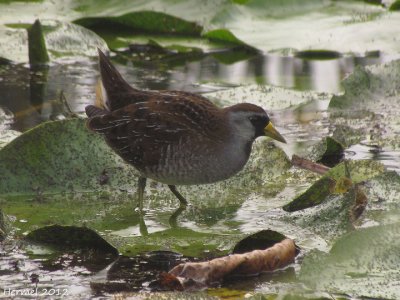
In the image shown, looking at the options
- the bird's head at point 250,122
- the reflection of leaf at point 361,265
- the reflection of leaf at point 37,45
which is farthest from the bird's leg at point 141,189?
the reflection of leaf at point 37,45

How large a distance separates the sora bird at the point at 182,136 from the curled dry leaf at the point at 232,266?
1128mm

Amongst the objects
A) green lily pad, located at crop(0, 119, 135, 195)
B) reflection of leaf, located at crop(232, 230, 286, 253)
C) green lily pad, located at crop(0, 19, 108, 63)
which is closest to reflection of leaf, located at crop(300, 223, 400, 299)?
reflection of leaf, located at crop(232, 230, 286, 253)

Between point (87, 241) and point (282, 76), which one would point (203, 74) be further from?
point (87, 241)

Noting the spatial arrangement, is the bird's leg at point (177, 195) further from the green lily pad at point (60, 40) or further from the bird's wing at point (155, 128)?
the green lily pad at point (60, 40)

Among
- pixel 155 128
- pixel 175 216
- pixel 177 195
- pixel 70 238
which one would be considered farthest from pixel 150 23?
pixel 70 238

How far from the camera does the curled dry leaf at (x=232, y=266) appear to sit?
→ 4633 millimetres

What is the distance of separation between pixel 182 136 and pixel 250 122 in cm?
42

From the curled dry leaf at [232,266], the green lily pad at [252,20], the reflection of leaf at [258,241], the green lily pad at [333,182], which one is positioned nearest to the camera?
the curled dry leaf at [232,266]

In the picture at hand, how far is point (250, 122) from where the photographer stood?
6.05 metres

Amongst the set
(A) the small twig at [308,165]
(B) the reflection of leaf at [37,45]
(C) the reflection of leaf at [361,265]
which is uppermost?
(B) the reflection of leaf at [37,45]

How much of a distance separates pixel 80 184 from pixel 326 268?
1.98 m

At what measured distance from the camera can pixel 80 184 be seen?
6004 mm

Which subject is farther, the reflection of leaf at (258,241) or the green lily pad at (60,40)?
the green lily pad at (60,40)

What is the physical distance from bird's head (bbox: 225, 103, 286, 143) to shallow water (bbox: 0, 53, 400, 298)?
0.39 meters
